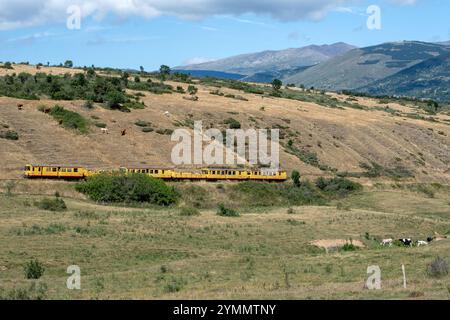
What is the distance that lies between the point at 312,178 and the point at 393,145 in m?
26.7

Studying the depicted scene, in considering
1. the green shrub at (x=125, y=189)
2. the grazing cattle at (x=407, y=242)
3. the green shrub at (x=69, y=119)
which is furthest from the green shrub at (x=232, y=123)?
the grazing cattle at (x=407, y=242)

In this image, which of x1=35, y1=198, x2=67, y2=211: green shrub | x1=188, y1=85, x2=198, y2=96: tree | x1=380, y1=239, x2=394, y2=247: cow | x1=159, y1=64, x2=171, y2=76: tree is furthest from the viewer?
x1=159, y1=64, x2=171, y2=76: tree

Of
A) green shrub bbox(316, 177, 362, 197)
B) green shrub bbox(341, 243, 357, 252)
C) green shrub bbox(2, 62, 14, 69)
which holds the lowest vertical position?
green shrub bbox(341, 243, 357, 252)

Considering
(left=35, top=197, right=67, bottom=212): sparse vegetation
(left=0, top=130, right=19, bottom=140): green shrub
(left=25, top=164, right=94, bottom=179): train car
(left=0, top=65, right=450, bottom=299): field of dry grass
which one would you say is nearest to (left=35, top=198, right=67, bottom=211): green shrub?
(left=35, top=197, right=67, bottom=212): sparse vegetation

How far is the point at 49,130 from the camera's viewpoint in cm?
7225

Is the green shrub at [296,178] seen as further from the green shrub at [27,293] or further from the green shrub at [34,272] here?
the green shrub at [27,293]

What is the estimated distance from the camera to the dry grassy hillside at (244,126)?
225 ft

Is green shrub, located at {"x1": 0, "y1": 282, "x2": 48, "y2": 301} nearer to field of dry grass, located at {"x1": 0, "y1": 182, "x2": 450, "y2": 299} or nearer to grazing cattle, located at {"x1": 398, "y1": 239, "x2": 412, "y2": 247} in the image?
field of dry grass, located at {"x1": 0, "y1": 182, "x2": 450, "y2": 299}

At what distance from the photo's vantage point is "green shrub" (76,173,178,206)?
57672mm

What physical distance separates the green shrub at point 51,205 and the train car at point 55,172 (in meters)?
8.33

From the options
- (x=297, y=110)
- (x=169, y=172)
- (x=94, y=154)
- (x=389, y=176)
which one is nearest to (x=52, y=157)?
(x=94, y=154)

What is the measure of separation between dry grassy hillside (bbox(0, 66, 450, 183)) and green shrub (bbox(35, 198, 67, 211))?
993cm

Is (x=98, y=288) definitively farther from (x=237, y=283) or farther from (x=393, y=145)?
(x=393, y=145)

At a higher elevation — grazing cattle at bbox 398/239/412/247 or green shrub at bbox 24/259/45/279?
green shrub at bbox 24/259/45/279
